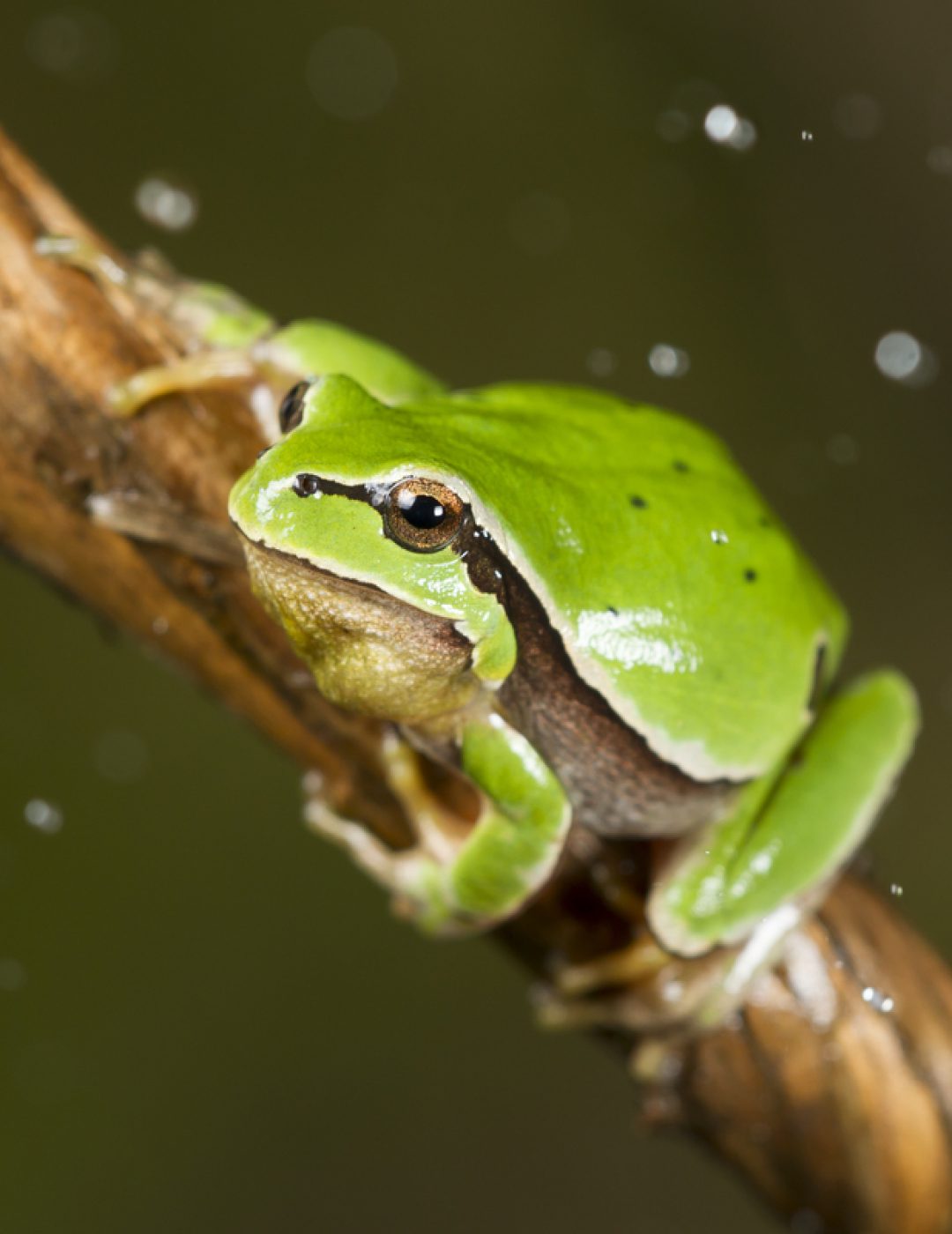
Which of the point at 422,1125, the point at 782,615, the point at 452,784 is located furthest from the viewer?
the point at 422,1125

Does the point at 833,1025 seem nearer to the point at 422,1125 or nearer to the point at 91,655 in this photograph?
the point at 422,1125

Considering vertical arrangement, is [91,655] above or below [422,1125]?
above

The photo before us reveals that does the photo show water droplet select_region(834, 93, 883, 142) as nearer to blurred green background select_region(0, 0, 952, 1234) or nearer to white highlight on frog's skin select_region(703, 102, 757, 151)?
blurred green background select_region(0, 0, 952, 1234)

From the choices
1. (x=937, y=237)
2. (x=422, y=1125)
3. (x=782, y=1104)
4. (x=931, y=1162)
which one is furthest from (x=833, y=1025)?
(x=937, y=237)

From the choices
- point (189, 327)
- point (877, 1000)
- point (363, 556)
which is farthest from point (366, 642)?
point (877, 1000)

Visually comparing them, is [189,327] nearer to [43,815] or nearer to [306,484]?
[306,484]

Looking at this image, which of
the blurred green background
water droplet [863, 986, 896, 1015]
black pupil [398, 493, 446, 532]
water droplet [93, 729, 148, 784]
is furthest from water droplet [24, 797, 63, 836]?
water droplet [863, 986, 896, 1015]
